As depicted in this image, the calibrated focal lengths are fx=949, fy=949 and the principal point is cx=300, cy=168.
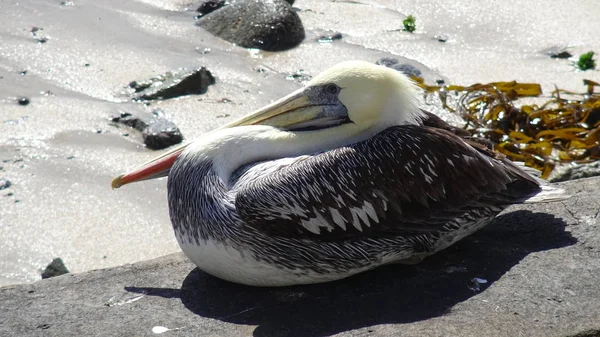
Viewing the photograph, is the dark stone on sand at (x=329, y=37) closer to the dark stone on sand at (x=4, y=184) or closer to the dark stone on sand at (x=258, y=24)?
the dark stone on sand at (x=258, y=24)

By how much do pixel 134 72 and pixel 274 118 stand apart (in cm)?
278

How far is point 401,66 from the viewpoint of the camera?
680cm

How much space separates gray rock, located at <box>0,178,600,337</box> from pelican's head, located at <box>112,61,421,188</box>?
662 mm

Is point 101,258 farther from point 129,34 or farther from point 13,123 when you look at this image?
point 129,34

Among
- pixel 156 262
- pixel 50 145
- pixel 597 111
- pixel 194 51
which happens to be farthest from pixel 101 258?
pixel 597 111

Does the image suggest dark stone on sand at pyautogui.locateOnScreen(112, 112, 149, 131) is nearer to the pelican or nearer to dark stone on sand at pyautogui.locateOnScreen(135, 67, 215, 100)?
dark stone on sand at pyautogui.locateOnScreen(135, 67, 215, 100)

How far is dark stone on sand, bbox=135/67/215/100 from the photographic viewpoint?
6.59 meters

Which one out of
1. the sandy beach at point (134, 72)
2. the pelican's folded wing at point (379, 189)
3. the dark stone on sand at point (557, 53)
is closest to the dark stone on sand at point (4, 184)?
the sandy beach at point (134, 72)

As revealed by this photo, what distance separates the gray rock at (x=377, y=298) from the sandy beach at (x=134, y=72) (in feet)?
2.95

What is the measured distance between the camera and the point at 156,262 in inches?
177

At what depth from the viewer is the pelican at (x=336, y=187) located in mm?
3902

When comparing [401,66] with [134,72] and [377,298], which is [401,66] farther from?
[377,298]

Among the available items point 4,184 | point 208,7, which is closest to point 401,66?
point 208,7

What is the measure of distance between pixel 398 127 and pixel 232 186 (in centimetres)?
76
